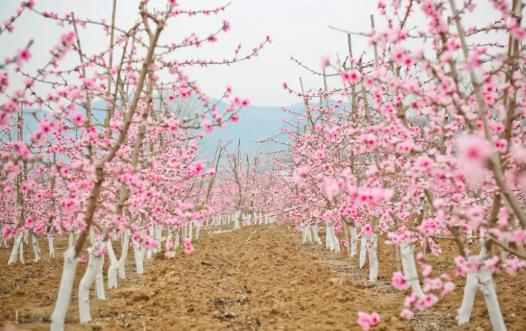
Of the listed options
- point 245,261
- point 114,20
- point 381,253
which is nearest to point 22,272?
point 245,261

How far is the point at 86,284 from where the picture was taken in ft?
24.2

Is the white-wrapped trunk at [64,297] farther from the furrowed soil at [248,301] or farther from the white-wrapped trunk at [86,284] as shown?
the white-wrapped trunk at [86,284]

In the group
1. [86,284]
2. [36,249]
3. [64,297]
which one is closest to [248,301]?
[86,284]

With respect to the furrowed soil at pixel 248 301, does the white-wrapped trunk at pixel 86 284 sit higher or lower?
higher

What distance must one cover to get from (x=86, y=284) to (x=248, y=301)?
12.1ft

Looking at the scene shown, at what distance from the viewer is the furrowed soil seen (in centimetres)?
724

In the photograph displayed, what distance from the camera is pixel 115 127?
244 inches

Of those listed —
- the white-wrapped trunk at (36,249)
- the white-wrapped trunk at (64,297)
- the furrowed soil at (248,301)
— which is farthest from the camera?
the white-wrapped trunk at (36,249)

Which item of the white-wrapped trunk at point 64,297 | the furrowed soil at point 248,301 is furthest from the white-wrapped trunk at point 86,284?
the white-wrapped trunk at point 64,297

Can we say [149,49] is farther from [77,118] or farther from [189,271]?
[189,271]

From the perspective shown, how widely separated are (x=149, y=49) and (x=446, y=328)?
7.02 m

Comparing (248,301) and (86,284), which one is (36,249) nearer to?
(86,284)

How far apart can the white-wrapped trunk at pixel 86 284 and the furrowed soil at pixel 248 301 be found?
0.68ft

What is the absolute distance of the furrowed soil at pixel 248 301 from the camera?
724 cm
